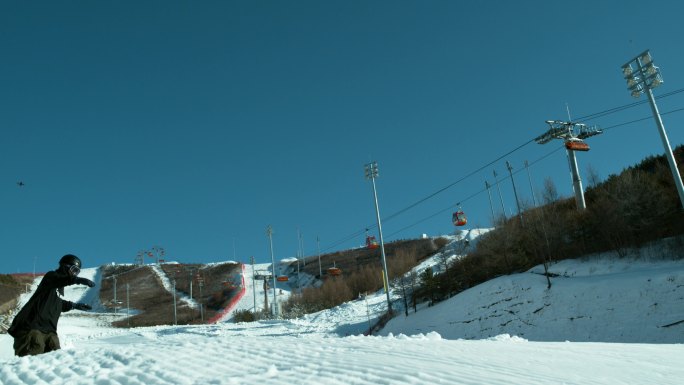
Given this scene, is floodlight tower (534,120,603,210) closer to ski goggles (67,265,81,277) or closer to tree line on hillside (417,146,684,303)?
tree line on hillside (417,146,684,303)

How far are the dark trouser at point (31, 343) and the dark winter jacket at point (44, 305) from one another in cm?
9

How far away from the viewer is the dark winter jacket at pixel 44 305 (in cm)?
808

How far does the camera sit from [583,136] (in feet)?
118

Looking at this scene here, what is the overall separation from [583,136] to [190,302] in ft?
221

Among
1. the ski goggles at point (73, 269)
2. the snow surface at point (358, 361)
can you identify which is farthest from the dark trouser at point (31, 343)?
the ski goggles at point (73, 269)

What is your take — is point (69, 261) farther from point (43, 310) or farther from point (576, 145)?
point (576, 145)

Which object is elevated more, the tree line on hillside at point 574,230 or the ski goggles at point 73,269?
the tree line on hillside at point 574,230

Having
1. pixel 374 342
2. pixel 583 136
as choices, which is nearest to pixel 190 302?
pixel 583 136

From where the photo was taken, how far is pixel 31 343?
8297 millimetres

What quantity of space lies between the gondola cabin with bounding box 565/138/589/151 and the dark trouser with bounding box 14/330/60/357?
3103cm

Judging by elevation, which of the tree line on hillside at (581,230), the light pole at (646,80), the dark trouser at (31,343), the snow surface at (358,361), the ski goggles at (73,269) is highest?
the light pole at (646,80)

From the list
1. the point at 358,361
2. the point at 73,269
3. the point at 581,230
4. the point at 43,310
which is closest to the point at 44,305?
the point at 43,310

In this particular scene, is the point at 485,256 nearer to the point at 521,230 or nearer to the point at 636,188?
the point at 521,230

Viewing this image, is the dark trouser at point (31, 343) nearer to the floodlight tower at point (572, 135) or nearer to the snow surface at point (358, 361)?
the snow surface at point (358, 361)
